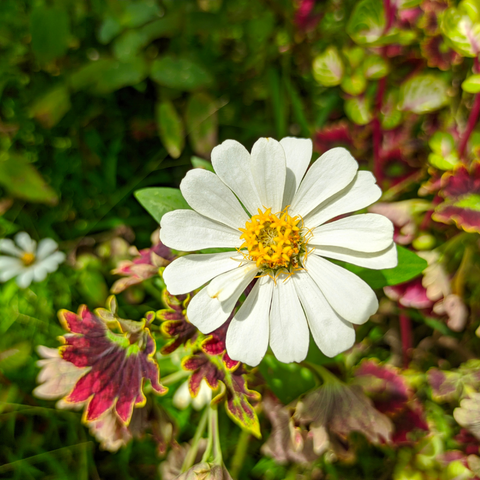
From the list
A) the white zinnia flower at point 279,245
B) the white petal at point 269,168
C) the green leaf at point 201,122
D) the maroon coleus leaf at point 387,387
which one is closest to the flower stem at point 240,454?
the maroon coleus leaf at point 387,387

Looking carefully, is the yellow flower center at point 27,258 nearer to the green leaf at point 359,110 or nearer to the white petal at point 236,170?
the white petal at point 236,170

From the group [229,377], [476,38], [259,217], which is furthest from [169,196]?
[476,38]

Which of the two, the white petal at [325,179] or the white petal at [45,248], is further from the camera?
the white petal at [45,248]

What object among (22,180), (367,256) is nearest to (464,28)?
(367,256)

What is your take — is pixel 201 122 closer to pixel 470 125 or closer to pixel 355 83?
pixel 355 83

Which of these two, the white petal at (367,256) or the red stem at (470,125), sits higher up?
the red stem at (470,125)
